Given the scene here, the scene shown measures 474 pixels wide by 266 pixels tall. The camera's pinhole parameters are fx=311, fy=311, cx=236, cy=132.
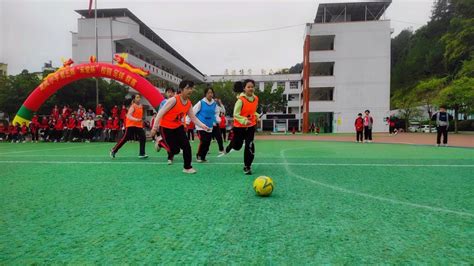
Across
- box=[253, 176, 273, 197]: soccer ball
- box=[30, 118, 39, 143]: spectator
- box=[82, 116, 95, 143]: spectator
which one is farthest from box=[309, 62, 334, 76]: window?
box=[253, 176, 273, 197]: soccer ball

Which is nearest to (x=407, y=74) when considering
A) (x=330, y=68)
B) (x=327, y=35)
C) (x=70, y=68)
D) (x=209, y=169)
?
(x=330, y=68)

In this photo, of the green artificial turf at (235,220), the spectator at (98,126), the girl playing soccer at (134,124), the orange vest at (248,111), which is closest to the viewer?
the green artificial turf at (235,220)

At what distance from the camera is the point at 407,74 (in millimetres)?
52938

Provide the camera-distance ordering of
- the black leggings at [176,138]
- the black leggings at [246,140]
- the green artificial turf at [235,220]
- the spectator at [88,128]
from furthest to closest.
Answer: the spectator at [88,128] < the black leggings at [176,138] < the black leggings at [246,140] < the green artificial turf at [235,220]

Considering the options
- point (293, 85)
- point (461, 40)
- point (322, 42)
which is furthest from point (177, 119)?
point (293, 85)

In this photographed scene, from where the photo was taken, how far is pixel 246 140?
5938 mm

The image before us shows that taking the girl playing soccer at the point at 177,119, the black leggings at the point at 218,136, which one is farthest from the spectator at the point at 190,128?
the girl playing soccer at the point at 177,119

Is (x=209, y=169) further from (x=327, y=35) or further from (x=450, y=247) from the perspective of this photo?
(x=327, y=35)

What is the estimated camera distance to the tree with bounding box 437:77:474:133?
29973mm

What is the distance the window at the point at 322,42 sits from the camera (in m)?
36.9

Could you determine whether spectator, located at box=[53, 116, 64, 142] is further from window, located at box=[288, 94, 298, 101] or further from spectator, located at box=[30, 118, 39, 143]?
window, located at box=[288, 94, 298, 101]

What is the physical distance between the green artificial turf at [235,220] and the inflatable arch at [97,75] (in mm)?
11950

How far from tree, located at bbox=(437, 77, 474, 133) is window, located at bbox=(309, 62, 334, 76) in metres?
12.0

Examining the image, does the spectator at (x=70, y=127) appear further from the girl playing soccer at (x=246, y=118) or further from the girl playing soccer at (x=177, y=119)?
the girl playing soccer at (x=246, y=118)
